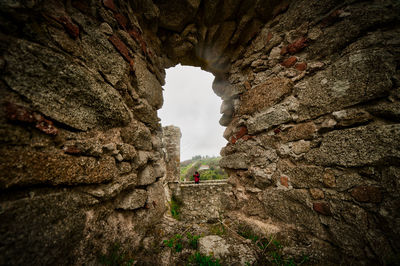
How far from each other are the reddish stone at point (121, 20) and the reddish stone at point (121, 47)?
17 centimetres

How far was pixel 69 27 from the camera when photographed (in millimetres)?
873

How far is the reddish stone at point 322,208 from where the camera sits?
1118 mm

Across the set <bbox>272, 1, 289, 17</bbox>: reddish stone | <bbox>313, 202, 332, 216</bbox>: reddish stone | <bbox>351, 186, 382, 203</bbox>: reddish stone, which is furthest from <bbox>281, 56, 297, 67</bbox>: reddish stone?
<bbox>313, 202, 332, 216</bbox>: reddish stone

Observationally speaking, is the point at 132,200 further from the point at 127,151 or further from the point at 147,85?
the point at 147,85

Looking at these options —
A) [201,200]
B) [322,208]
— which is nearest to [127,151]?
[322,208]

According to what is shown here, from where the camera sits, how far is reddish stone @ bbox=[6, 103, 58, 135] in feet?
2.03

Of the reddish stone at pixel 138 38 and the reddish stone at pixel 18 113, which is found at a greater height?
the reddish stone at pixel 138 38

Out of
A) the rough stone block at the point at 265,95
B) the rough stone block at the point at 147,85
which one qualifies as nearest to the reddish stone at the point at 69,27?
the rough stone block at the point at 147,85

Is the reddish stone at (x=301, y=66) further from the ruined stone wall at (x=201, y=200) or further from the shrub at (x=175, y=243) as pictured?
the ruined stone wall at (x=201, y=200)

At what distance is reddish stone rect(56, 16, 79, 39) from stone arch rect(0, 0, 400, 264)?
0.02m

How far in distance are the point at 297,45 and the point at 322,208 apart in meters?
1.64

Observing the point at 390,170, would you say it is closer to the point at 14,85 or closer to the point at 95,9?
the point at 14,85

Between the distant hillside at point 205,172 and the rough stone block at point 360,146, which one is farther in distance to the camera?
the distant hillside at point 205,172

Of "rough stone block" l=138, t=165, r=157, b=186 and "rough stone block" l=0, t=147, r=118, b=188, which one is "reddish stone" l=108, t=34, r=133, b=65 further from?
"rough stone block" l=138, t=165, r=157, b=186
